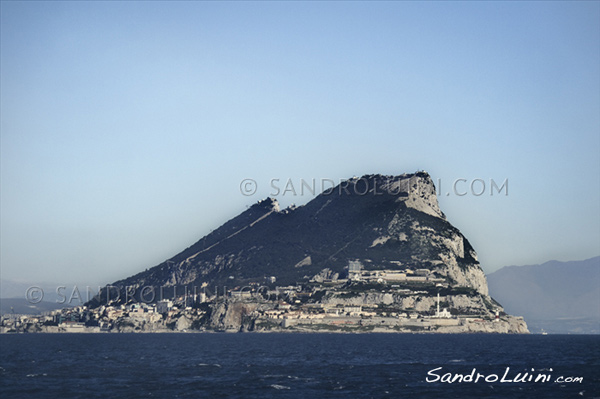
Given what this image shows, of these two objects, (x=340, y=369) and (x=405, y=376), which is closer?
(x=405, y=376)

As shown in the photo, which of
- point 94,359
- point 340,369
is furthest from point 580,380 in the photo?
point 94,359

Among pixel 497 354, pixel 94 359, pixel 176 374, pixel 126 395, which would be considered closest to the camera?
pixel 126 395

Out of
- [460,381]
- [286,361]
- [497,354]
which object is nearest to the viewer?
[460,381]

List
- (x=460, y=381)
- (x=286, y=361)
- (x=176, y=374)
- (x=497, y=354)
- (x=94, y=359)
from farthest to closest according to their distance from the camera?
(x=497, y=354) → (x=94, y=359) → (x=286, y=361) → (x=176, y=374) → (x=460, y=381)

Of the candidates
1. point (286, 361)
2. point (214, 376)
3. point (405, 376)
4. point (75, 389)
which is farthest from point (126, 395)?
point (286, 361)

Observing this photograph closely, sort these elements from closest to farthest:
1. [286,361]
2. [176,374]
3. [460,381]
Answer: [460,381], [176,374], [286,361]

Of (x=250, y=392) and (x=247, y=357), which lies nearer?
(x=250, y=392)

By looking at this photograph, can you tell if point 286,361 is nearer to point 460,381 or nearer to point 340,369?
point 340,369

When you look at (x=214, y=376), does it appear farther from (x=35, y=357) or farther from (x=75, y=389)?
(x=35, y=357)
